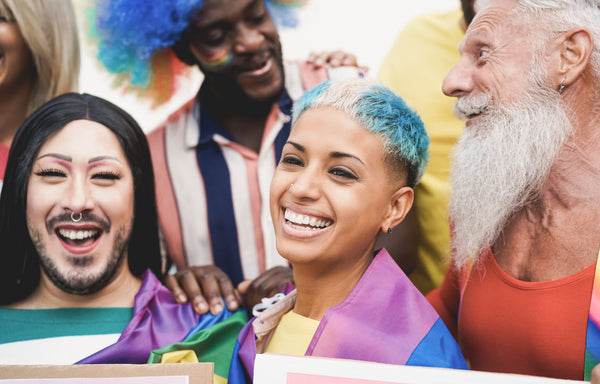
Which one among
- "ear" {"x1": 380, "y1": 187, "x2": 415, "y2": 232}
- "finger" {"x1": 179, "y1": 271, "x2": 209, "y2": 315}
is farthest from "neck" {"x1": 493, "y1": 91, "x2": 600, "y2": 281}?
"finger" {"x1": 179, "y1": 271, "x2": 209, "y2": 315}

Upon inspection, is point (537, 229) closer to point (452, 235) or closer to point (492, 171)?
point (492, 171)

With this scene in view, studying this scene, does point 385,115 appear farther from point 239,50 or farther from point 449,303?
point 239,50

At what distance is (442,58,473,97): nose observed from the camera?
2355 mm

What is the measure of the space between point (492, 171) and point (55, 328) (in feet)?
Answer: 6.22

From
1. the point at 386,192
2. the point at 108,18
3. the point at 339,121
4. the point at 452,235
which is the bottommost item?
the point at 452,235

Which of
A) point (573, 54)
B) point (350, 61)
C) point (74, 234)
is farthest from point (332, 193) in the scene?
point (350, 61)

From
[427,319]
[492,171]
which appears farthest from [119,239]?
[492,171]

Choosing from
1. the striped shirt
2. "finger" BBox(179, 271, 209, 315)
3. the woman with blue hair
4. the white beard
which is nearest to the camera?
the woman with blue hair

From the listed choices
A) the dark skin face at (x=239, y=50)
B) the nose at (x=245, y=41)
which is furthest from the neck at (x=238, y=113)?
the nose at (x=245, y=41)

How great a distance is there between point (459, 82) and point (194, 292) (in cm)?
143

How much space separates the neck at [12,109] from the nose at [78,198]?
1.09m

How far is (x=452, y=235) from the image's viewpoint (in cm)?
265

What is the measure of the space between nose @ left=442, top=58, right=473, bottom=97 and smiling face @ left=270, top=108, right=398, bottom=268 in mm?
492

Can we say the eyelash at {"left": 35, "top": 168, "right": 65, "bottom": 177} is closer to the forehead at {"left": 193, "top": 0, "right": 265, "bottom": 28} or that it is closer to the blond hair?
the blond hair
